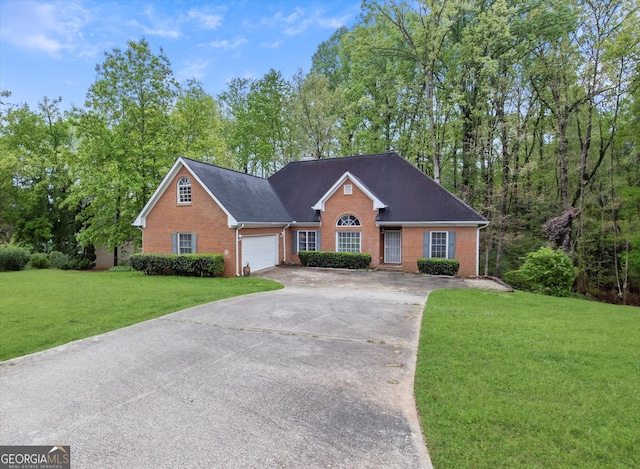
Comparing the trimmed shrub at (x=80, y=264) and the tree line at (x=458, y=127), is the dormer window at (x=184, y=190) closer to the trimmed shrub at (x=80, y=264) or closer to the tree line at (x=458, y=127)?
the tree line at (x=458, y=127)

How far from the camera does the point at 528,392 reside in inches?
181

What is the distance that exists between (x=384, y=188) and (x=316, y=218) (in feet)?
14.9

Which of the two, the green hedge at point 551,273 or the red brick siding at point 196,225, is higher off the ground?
the red brick siding at point 196,225

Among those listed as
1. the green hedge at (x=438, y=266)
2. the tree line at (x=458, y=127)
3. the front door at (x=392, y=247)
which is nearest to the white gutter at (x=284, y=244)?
the front door at (x=392, y=247)

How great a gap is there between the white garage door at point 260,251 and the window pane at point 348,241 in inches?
154

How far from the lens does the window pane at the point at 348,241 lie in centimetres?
1997

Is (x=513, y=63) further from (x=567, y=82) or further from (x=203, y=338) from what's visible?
(x=203, y=338)

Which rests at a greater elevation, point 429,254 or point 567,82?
point 567,82

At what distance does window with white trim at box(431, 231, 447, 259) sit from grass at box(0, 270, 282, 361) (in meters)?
9.06

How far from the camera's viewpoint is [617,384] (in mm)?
4867

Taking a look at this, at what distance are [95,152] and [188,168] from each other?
9.40 m

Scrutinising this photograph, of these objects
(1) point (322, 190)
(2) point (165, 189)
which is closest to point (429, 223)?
(1) point (322, 190)

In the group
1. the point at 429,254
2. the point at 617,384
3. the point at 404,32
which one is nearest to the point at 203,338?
the point at 617,384

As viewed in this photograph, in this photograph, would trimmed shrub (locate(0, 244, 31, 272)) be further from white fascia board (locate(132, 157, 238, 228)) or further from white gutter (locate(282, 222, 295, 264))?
white gutter (locate(282, 222, 295, 264))
